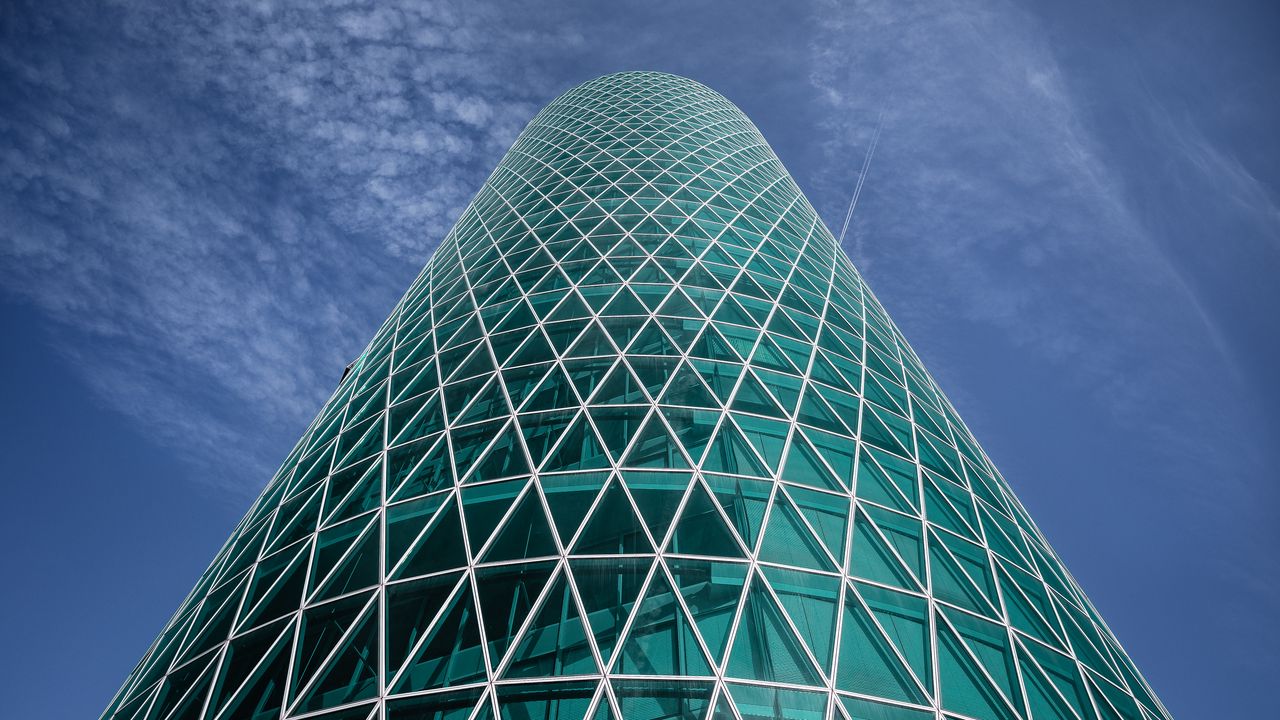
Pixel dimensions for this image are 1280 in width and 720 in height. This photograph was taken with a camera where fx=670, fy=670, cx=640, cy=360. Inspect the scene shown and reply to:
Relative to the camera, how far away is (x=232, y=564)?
21953 mm

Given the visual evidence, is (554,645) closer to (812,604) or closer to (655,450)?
(812,604)

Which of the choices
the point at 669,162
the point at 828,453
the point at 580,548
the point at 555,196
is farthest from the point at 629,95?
the point at 580,548

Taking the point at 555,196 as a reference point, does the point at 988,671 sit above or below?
below

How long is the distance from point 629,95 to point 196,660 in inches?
2113

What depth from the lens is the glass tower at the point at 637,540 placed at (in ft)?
46.3

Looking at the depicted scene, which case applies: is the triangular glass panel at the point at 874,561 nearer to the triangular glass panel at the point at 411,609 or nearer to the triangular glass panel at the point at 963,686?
the triangular glass panel at the point at 963,686

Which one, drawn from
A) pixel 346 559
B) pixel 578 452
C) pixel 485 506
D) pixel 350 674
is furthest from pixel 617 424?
pixel 350 674

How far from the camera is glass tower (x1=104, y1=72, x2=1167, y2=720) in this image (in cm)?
1410

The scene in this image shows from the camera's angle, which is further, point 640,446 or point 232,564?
point 232,564

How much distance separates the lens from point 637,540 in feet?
53.2

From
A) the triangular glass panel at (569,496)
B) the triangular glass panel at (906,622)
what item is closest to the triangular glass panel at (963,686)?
the triangular glass panel at (906,622)

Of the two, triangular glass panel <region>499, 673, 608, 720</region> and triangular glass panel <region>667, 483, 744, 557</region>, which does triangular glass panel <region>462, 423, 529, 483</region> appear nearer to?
triangular glass panel <region>667, 483, 744, 557</region>

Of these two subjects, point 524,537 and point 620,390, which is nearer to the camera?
point 524,537

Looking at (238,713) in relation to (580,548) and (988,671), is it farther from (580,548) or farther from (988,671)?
(988,671)
